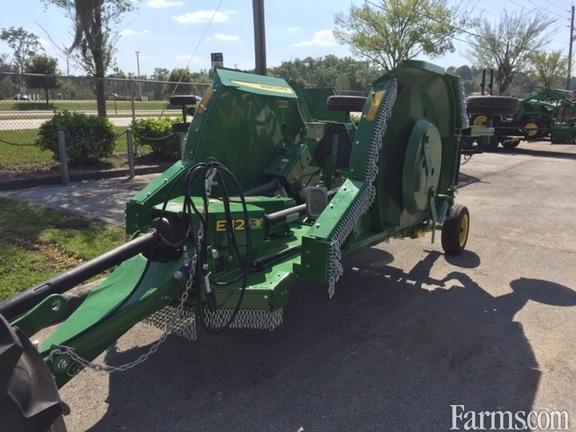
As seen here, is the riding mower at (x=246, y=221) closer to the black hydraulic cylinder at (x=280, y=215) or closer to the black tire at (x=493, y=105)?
the black hydraulic cylinder at (x=280, y=215)

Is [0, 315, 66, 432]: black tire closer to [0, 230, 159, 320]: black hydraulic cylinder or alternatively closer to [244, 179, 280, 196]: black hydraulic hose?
[0, 230, 159, 320]: black hydraulic cylinder

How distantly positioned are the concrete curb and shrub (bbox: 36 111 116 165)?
0.54 meters

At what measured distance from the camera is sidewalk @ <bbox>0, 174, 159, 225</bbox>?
22.2 feet

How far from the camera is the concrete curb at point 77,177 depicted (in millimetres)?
8344

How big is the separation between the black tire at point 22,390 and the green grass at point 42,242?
7.83 feet

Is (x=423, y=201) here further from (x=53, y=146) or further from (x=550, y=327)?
(x=53, y=146)

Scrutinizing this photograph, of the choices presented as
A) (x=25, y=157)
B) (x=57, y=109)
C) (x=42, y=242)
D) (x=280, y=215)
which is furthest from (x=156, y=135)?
(x=280, y=215)

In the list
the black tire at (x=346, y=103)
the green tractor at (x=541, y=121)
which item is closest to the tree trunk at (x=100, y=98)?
the black tire at (x=346, y=103)

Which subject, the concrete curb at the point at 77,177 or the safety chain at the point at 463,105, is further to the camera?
the concrete curb at the point at 77,177

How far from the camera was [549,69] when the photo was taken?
50.1 m

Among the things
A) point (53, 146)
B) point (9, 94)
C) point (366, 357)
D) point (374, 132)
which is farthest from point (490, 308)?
point (9, 94)

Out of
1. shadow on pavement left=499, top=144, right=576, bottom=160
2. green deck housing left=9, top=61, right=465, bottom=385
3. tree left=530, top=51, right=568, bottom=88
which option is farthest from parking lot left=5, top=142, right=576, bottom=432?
tree left=530, top=51, right=568, bottom=88

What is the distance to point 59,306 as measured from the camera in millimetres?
2318

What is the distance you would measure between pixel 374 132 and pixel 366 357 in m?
1.51
